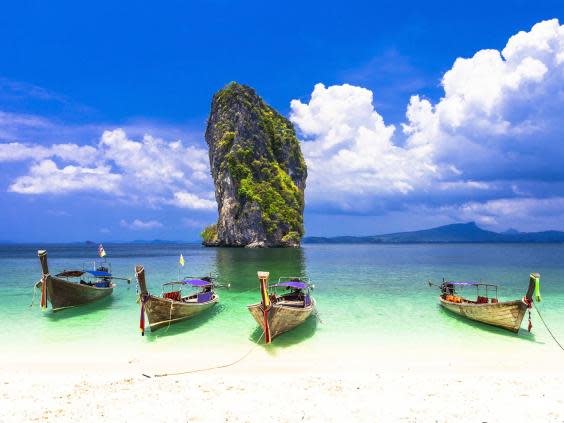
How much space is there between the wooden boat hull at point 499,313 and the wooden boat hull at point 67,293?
25.5 m

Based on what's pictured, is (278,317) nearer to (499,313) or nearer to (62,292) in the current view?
(499,313)

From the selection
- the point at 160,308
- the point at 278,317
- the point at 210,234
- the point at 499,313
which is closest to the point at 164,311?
the point at 160,308

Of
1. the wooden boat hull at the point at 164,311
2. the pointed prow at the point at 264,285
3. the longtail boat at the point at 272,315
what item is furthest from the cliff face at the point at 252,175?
the pointed prow at the point at 264,285

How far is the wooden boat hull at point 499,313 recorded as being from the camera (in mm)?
17812

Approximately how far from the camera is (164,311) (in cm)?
1902

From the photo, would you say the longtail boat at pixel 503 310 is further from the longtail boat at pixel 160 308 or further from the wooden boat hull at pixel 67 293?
the wooden boat hull at pixel 67 293

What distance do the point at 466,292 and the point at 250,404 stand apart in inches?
1141

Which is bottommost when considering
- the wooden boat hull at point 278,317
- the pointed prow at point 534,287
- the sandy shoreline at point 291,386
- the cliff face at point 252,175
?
the sandy shoreline at point 291,386

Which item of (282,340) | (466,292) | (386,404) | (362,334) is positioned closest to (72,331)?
(282,340)

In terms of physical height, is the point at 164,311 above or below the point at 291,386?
above

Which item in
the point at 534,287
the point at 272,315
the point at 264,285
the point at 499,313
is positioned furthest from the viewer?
the point at 499,313

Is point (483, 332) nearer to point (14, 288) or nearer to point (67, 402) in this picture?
point (67, 402)

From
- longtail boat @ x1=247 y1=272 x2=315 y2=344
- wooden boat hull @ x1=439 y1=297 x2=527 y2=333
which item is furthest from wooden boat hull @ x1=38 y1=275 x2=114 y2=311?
wooden boat hull @ x1=439 y1=297 x2=527 y2=333

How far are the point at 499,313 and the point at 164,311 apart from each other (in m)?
18.0
